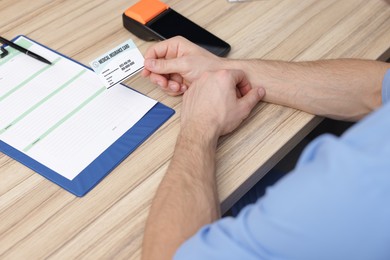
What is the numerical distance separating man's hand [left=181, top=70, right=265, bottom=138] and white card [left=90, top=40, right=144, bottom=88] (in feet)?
0.40

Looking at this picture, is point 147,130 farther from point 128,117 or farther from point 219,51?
point 219,51

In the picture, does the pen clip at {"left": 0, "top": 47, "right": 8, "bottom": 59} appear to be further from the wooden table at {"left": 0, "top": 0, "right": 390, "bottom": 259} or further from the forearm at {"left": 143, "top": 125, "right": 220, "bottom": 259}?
the forearm at {"left": 143, "top": 125, "right": 220, "bottom": 259}

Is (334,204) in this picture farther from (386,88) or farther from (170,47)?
(170,47)

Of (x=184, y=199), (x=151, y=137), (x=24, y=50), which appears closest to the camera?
(x=184, y=199)

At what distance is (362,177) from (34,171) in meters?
0.57

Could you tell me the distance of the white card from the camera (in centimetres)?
93

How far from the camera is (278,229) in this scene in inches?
21.4

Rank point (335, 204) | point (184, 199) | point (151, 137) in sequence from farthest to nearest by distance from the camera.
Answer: point (151, 137), point (184, 199), point (335, 204)

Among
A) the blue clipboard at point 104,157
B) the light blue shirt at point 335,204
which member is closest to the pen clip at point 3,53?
the blue clipboard at point 104,157

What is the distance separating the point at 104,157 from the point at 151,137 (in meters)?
0.10

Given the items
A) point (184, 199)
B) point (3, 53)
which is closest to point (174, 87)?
point (184, 199)

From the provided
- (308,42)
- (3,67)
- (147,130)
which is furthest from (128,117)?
(308,42)

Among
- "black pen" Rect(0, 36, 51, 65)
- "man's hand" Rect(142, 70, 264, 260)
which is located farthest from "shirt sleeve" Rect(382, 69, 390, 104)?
"black pen" Rect(0, 36, 51, 65)

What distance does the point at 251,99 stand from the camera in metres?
0.92
